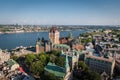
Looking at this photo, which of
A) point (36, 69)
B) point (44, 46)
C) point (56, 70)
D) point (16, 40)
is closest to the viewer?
point (56, 70)

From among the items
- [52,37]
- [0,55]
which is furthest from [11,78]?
[52,37]

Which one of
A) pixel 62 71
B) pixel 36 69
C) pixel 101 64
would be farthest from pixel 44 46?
pixel 62 71

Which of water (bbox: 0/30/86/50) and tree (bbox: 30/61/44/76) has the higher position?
tree (bbox: 30/61/44/76)

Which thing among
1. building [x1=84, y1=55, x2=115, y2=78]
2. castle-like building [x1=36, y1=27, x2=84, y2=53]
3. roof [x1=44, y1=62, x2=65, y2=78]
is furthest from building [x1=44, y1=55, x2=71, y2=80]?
castle-like building [x1=36, y1=27, x2=84, y2=53]

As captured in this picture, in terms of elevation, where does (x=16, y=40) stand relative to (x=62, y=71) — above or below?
below

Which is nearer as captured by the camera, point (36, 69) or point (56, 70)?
point (56, 70)

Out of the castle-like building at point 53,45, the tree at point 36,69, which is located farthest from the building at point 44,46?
the tree at point 36,69

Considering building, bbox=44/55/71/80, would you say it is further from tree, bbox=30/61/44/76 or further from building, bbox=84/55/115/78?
building, bbox=84/55/115/78

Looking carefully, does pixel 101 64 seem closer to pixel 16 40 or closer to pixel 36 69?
pixel 36 69

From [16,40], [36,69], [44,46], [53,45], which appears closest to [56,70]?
[36,69]

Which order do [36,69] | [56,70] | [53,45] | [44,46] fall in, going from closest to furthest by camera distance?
[56,70]
[36,69]
[53,45]
[44,46]

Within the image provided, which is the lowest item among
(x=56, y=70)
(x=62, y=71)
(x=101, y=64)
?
(x=101, y=64)

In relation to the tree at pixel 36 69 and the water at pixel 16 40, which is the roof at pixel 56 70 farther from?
the water at pixel 16 40
